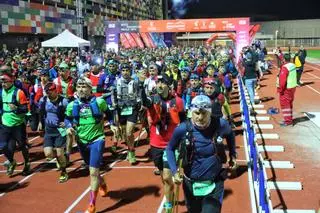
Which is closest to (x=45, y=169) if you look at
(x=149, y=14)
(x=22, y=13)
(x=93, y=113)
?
(x=93, y=113)

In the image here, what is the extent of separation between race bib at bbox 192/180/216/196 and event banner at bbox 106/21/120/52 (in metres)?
29.4

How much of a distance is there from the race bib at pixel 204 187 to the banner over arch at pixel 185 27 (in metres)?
27.1

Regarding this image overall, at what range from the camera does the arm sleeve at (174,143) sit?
493 cm

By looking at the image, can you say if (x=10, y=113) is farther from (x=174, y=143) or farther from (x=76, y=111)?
(x=174, y=143)

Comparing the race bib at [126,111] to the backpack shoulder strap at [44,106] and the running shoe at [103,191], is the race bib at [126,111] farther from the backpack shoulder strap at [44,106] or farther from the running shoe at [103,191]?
the running shoe at [103,191]

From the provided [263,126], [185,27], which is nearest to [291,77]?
[263,126]

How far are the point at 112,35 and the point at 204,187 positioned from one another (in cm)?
2987

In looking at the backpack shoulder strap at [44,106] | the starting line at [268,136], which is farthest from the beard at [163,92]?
the starting line at [268,136]

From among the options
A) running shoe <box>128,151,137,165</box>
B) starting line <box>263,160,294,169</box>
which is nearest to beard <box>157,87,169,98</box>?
running shoe <box>128,151,137,165</box>

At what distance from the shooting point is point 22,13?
33.2 metres

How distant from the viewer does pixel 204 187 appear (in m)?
4.85

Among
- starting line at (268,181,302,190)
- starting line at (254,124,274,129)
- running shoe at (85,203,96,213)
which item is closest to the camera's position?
running shoe at (85,203,96,213)

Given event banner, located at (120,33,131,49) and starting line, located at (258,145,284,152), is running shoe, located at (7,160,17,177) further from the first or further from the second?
event banner, located at (120,33,131,49)

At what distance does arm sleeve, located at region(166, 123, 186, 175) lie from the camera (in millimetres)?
4930
